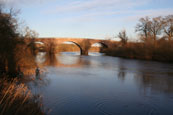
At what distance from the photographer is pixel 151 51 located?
88.4 ft

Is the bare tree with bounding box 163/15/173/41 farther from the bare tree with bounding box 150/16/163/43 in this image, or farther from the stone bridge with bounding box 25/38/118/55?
the stone bridge with bounding box 25/38/118/55

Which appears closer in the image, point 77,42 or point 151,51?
point 151,51

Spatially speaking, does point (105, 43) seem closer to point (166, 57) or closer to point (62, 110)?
point (166, 57)

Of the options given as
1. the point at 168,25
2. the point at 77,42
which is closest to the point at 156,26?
the point at 168,25

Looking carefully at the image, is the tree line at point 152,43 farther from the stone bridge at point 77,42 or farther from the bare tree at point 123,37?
the stone bridge at point 77,42

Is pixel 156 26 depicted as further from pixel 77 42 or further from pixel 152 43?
pixel 77 42

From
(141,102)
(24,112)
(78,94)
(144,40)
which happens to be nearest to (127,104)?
(141,102)

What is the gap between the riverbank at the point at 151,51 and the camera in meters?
23.2

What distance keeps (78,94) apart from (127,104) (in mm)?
1985

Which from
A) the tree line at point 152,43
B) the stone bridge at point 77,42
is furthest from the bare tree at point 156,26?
the stone bridge at point 77,42

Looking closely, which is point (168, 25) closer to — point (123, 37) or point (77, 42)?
point (123, 37)

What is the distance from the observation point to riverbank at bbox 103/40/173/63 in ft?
76.0

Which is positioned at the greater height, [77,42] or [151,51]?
[77,42]

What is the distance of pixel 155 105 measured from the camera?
5719mm
